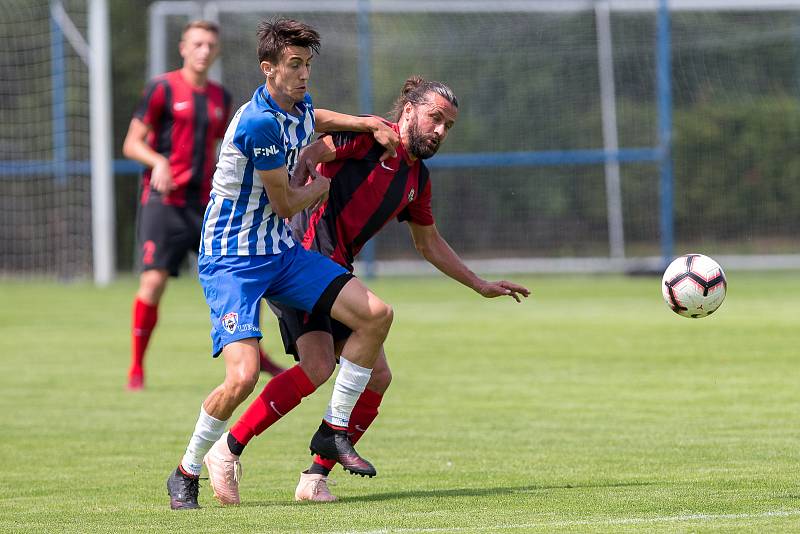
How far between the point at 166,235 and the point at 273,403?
16.0 feet

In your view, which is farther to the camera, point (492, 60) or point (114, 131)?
point (114, 131)

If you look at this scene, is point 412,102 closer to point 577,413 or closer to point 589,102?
point 577,413

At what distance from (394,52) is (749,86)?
632 centimetres

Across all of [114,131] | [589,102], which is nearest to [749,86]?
[589,102]

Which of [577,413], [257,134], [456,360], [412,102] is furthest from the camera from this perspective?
[456,360]

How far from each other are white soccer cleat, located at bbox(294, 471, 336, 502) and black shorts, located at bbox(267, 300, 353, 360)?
55 cm

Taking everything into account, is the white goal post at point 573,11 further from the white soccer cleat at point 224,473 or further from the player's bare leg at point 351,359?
the white soccer cleat at point 224,473

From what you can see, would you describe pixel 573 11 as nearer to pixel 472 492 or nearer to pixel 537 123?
pixel 537 123

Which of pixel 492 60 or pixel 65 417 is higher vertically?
pixel 492 60

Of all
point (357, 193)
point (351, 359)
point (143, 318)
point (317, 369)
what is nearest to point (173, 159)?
point (143, 318)

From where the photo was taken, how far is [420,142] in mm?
6516

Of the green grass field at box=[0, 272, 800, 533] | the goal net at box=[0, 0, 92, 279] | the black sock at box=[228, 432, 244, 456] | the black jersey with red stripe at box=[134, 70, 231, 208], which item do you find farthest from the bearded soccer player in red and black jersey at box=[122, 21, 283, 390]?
the goal net at box=[0, 0, 92, 279]

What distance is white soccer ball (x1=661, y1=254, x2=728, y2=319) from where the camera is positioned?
23.4 feet

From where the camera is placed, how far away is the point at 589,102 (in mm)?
25219
